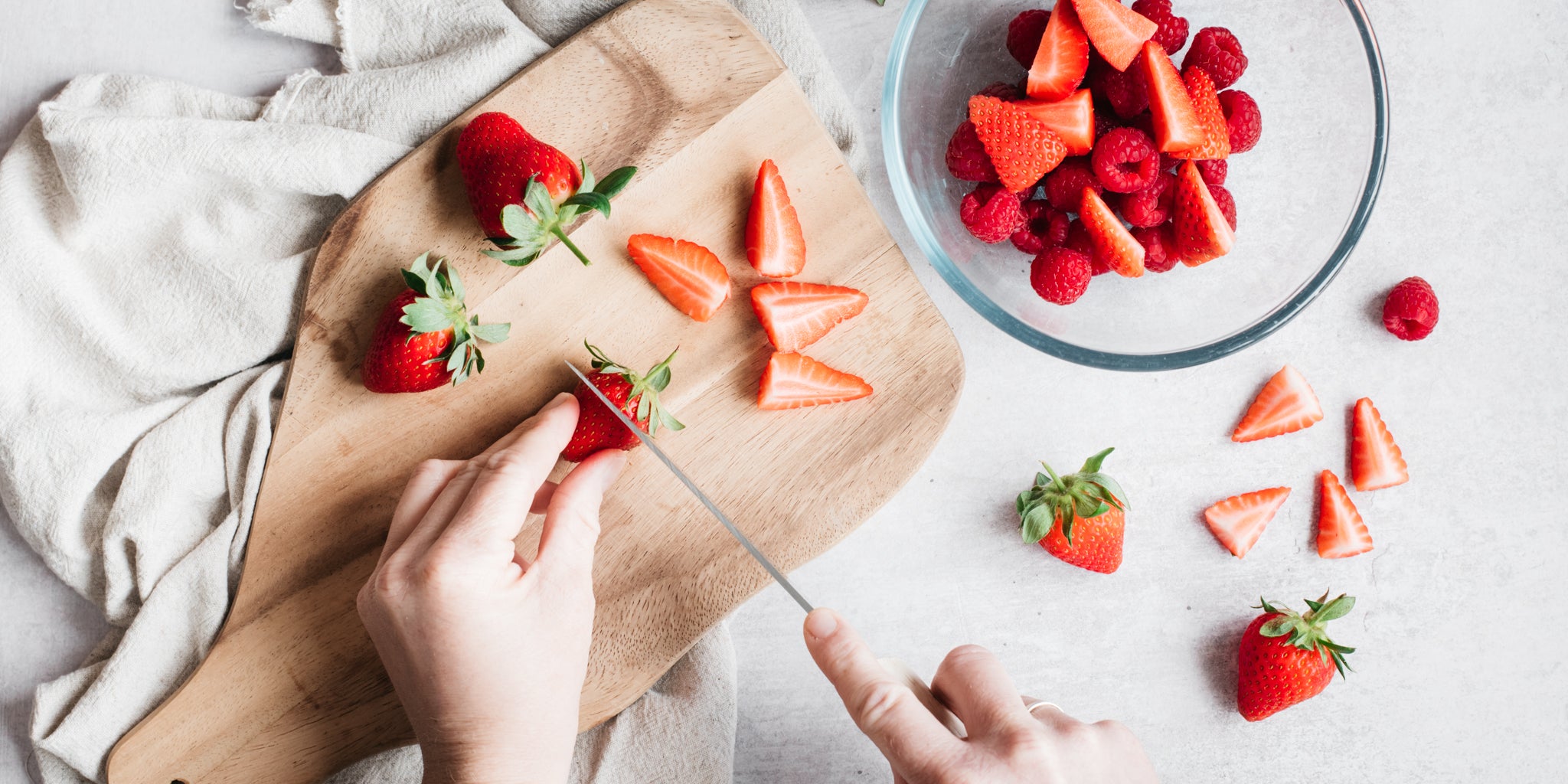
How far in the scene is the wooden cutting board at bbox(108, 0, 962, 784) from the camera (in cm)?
125

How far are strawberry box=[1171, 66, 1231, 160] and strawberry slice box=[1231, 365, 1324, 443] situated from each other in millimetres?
430

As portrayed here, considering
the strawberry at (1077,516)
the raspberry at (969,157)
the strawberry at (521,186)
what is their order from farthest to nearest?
1. the strawberry at (1077,516)
2. the raspberry at (969,157)
3. the strawberry at (521,186)

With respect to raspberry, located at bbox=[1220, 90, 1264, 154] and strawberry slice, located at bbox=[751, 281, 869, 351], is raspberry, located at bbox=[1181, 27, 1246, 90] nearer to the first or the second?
raspberry, located at bbox=[1220, 90, 1264, 154]

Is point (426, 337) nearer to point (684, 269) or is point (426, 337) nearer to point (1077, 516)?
point (684, 269)

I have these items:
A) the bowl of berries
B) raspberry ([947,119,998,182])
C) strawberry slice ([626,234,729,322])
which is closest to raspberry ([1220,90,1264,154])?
the bowl of berries

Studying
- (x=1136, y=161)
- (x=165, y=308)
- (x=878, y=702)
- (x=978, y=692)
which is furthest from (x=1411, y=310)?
(x=165, y=308)

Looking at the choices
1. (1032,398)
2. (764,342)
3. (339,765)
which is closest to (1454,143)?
(1032,398)

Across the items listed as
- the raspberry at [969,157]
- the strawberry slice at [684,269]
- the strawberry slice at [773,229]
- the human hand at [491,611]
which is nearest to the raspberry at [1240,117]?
the raspberry at [969,157]

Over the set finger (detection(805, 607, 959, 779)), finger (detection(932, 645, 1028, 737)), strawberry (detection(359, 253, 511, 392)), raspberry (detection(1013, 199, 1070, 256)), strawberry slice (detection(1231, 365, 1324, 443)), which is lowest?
strawberry slice (detection(1231, 365, 1324, 443))

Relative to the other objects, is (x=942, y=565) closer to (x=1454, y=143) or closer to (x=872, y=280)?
(x=872, y=280)

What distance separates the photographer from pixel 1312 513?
58.9 inches

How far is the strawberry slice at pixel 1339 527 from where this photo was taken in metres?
1.47

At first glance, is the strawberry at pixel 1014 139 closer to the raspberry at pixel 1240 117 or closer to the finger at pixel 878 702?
the raspberry at pixel 1240 117

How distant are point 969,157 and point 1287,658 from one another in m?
0.91
